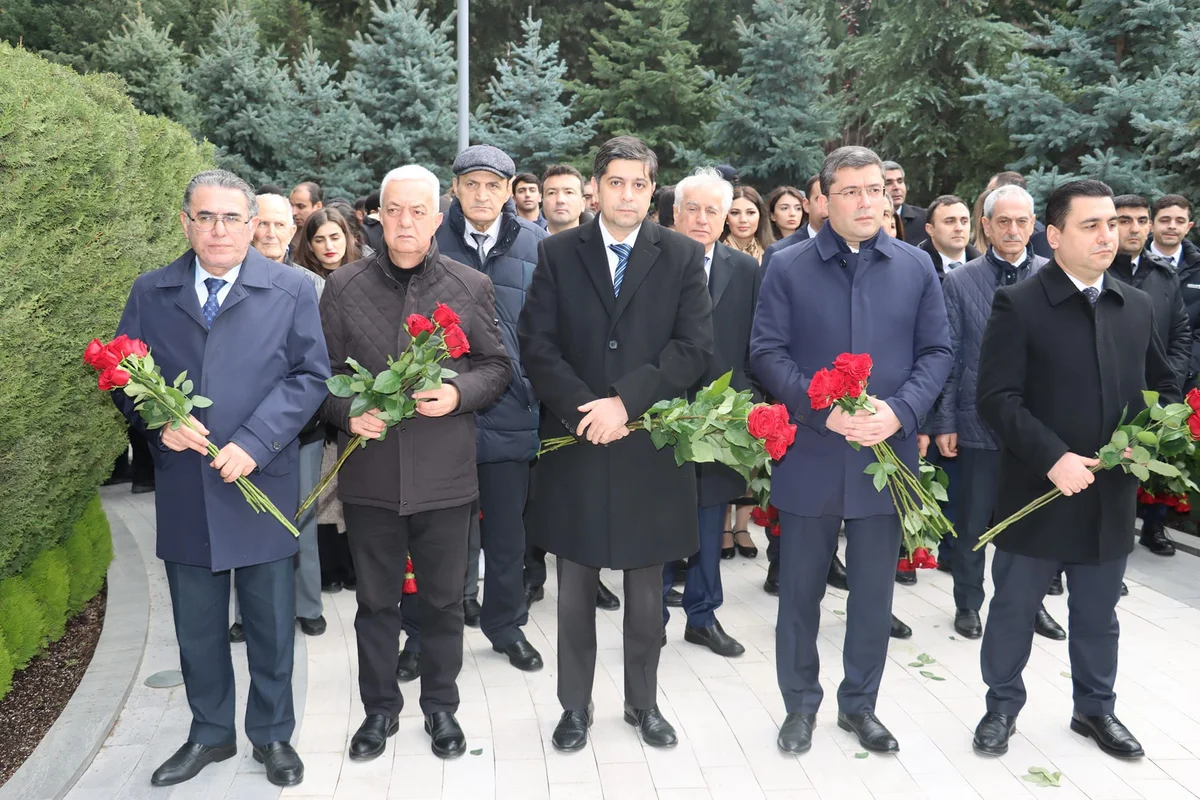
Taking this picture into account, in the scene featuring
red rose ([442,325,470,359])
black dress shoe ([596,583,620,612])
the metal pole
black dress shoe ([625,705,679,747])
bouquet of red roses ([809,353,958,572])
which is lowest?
black dress shoe ([596,583,620,612])

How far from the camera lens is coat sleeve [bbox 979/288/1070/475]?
4.57 m

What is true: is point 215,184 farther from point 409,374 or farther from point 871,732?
point 871,732

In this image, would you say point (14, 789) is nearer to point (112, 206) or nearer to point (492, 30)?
point (112, 206)

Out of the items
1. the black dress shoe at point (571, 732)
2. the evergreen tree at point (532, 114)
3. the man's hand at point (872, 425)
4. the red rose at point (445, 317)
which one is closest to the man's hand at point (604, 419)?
the red rose at point (445, 317)

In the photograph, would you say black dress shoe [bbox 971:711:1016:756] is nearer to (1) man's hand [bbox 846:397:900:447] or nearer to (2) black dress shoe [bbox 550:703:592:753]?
(1) man's hand [bbox 846:397:900:447]

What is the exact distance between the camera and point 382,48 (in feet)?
57.3

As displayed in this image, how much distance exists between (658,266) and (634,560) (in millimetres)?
1241

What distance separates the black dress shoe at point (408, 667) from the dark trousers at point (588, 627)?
105cm

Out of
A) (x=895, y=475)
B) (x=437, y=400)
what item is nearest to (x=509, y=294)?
(x=437, y=400)

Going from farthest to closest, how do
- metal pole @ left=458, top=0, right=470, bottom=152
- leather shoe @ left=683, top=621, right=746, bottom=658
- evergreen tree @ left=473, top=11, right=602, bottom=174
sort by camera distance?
evergreen tree @ left=473, top=11, right=602, bottom=174, metal pole @ left=458, top=0, right=470, bottom=152, leather shoe @ left=683, top=621, right=746, bottom=658

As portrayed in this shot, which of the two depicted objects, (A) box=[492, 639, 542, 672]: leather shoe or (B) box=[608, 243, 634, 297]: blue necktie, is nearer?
(B) box=[608, 243, 634, 297]: blue necktie

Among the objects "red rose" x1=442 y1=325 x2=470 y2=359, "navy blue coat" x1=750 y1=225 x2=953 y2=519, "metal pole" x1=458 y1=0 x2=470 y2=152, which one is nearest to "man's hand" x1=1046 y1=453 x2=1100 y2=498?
"navy blue coat" x1=750 y1=225 x2=953 y2=519

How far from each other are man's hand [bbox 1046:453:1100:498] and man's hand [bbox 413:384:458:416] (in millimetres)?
2443

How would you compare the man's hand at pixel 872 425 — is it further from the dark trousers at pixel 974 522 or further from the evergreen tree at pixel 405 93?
the evergreen tree at pixel 405 93
